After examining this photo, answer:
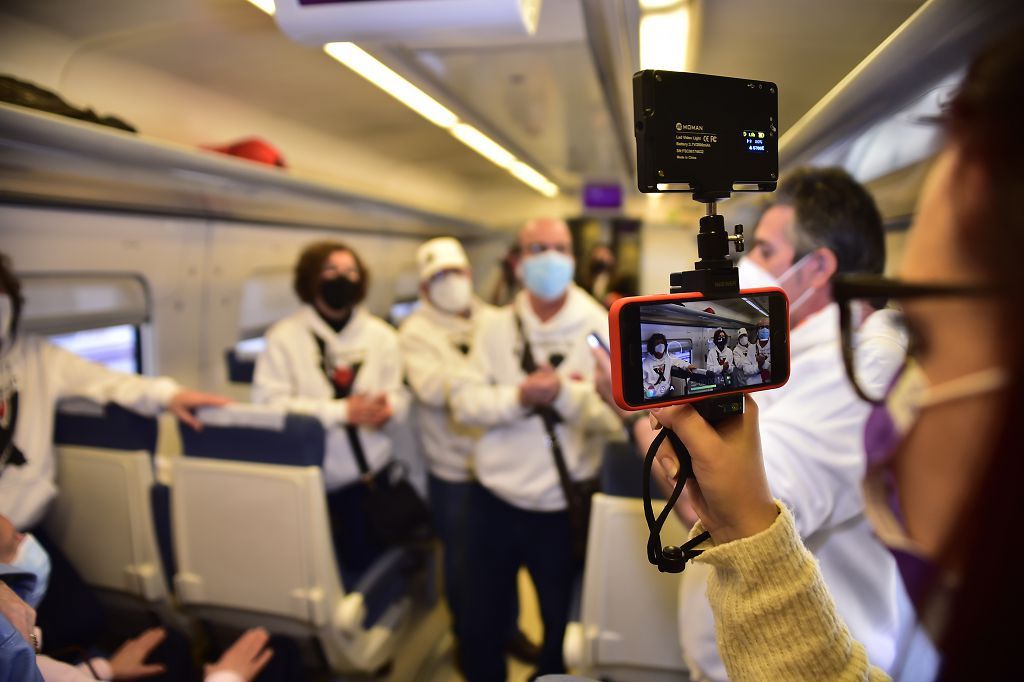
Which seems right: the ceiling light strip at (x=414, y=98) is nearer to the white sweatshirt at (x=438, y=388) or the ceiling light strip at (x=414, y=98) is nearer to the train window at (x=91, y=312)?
the white sweatshirt at (x=438, y=388)

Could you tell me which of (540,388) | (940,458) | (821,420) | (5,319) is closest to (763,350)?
(940,458)

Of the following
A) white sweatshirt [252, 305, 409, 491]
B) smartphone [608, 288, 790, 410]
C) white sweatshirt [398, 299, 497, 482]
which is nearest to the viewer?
smartphone [608, 288, 790, 410]

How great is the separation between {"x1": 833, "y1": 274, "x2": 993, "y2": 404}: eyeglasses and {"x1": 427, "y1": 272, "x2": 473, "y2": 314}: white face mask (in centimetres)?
271

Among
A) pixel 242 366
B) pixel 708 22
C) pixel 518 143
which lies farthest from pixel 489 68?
pixel 242 366

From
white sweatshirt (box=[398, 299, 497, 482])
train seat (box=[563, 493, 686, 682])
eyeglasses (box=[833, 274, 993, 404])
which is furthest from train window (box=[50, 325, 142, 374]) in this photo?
eyeglasses (box=[833, 274, 993, 404])

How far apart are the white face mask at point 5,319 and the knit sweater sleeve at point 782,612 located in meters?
2.09

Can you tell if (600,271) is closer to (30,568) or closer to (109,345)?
(109,345)

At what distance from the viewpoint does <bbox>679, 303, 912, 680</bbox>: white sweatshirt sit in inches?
45.9

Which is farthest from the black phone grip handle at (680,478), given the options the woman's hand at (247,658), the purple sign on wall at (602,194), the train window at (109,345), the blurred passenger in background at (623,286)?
the purple sign on wall at (602,194)

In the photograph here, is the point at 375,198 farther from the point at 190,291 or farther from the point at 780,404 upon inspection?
the point at 780,404

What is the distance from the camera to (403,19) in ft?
4.31

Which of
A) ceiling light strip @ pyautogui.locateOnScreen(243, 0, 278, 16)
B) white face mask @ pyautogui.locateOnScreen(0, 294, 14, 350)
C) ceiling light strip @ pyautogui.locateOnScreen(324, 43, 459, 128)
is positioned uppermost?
ceiling light strip @ pyautogui.locateOnScreen(324, 43, 459, 128)

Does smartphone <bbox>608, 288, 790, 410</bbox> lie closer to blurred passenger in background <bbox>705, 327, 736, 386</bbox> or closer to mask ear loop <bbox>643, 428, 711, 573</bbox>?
blurred passenger in background <bbox>705, 327, 736, 386</bbox>

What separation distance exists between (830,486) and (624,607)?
0.84 metres
